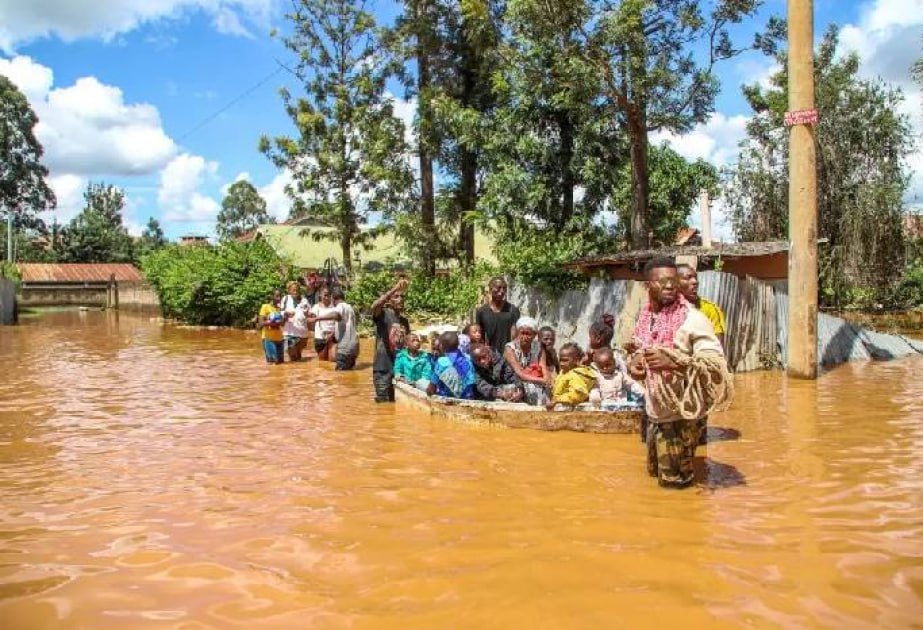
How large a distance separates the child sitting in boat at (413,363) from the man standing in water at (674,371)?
4268 mm

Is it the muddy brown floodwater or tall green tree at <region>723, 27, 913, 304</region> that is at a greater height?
tall green tree at <region>723, 27, 913, 304</region>

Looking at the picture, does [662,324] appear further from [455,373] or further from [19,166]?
[19,166]

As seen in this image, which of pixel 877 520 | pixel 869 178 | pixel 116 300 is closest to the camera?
pixel 877 520

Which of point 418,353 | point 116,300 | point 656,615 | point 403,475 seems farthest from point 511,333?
point 116,300

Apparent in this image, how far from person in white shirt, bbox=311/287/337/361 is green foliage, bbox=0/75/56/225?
54966mm

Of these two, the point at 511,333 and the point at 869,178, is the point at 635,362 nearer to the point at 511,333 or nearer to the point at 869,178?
the point at 511,333

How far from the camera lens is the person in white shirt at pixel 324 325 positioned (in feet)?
43.9

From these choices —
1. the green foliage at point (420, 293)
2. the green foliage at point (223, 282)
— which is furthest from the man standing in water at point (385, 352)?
the green foliage at point (223, 282)

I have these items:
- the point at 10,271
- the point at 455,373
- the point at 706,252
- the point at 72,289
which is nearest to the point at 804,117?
the point at 706,252

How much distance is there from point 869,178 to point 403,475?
19.8 m

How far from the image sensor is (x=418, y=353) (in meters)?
9.89

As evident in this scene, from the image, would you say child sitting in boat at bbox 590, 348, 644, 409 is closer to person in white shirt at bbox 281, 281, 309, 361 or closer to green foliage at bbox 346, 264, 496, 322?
person in white shirt at bbox 281, 281, 309, 361

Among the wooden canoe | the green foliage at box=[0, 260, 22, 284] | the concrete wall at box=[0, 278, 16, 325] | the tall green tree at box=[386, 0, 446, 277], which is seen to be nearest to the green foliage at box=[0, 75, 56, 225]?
the green foliage at box=[0, 260, 22, 284]

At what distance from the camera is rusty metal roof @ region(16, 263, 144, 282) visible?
47.8 meters
